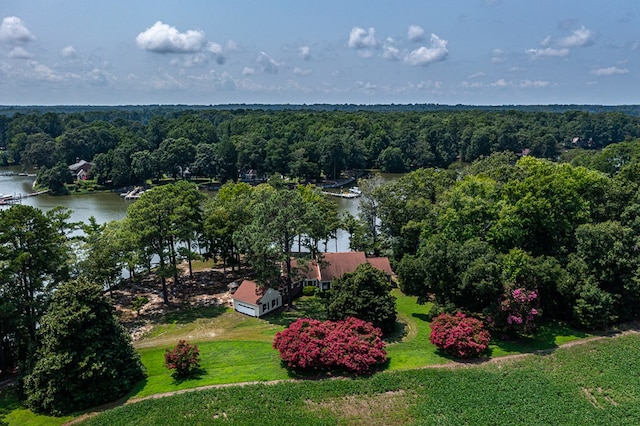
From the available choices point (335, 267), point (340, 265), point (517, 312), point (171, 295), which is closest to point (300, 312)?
point (335, 267)

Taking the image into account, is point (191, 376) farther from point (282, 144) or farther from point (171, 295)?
point (282, 144)

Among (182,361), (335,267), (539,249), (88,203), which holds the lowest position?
(88,203)

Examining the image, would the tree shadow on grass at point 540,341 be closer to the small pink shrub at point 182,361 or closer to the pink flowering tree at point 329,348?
the pink flowering tree at point 329,348

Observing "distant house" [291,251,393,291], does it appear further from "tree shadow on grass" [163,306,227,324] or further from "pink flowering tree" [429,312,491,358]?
"pink flowering tree" [429,312,491,358]

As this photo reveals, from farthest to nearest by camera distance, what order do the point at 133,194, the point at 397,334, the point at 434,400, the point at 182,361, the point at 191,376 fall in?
1. the point at 133,194
2. the point at 397,334
3. the point at 191,376
4. the point at 182,361
5. the point at 434,400

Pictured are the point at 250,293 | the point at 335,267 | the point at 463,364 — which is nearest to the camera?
the point at 463,364

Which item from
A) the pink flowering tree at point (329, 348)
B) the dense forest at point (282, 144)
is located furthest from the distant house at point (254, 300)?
the dense forest at point (282, 144)
